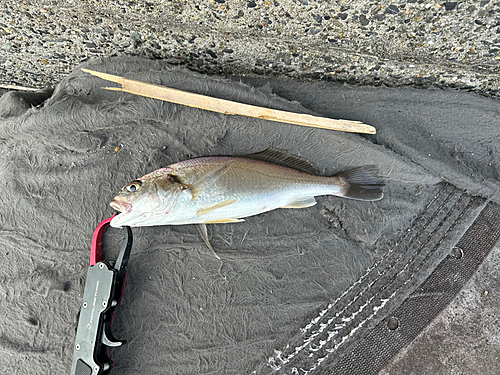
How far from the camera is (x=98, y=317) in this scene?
4.77 ft

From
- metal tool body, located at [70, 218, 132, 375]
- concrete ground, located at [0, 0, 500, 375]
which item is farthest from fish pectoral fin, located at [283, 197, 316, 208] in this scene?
metal tool body, located at [70, 218, 132, 375]

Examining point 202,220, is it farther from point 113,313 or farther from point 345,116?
point 345,116

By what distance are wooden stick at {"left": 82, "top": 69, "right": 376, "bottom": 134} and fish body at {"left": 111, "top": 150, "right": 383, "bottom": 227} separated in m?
0.23

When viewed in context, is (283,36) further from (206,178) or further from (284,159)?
(206,178)

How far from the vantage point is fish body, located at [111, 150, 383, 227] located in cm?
149

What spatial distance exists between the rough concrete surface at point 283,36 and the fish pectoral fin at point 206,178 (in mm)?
732

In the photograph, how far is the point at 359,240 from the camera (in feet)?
6.07

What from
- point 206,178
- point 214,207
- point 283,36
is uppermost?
point 283,36

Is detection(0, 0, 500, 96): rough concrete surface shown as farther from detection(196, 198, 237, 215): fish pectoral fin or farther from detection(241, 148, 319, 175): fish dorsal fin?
detection(196, 198, 237, 215): fish pectoral fin

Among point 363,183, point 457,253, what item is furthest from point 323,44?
point 457,253

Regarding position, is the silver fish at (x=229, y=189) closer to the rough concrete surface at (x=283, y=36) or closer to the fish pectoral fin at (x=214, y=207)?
the fish pectoral fin at (x=214, y=207)

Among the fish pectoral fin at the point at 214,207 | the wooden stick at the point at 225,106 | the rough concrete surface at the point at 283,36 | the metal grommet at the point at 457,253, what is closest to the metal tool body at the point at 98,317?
the fish pectoral fin at the point at 214,207

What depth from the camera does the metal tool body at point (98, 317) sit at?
56.7 inches

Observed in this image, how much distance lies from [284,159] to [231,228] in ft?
1.72
